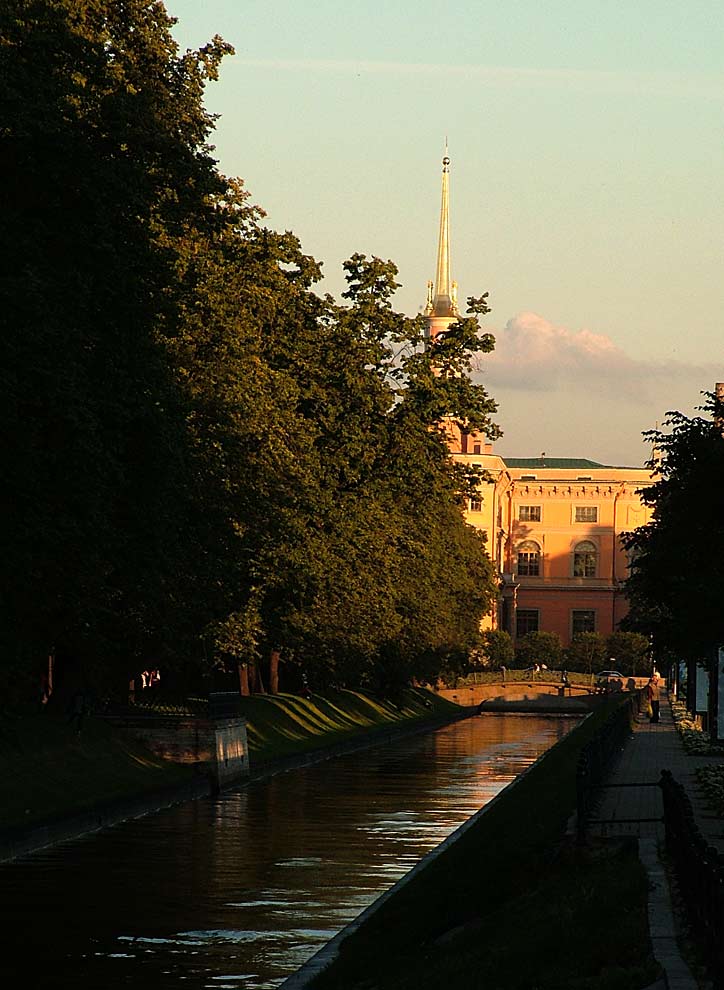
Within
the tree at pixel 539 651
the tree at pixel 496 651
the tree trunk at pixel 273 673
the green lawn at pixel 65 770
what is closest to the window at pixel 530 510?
the tree at pixel 539 651

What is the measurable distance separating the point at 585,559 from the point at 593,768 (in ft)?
534

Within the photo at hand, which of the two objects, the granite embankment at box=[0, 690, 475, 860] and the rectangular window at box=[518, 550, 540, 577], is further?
the rectangular window at box=[518, 550, 540, 577]

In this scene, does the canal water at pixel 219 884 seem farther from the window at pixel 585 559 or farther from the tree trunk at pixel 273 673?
the window at pixel 585 559

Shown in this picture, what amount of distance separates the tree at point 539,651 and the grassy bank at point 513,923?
472ft

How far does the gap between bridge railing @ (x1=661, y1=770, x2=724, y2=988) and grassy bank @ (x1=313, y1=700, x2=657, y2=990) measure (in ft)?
1.28

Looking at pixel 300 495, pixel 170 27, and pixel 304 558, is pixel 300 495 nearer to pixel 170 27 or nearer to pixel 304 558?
pixel 304 558

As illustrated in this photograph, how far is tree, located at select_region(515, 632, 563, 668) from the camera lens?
170 meters

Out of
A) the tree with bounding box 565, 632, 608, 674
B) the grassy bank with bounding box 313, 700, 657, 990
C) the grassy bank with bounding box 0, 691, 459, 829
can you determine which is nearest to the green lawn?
the grassy bank with bounding box 0, 691, 459, 829

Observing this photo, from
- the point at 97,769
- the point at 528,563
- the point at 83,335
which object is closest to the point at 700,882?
the point at 83,335

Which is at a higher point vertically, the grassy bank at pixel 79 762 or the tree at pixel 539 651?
the tree at pixel 539 651

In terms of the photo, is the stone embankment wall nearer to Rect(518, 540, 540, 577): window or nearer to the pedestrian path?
the pedestrian path

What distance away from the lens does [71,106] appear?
91.1 feet

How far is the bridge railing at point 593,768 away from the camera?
23.8m

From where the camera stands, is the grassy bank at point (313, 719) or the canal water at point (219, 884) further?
the grassy bank at point (313, 719)
